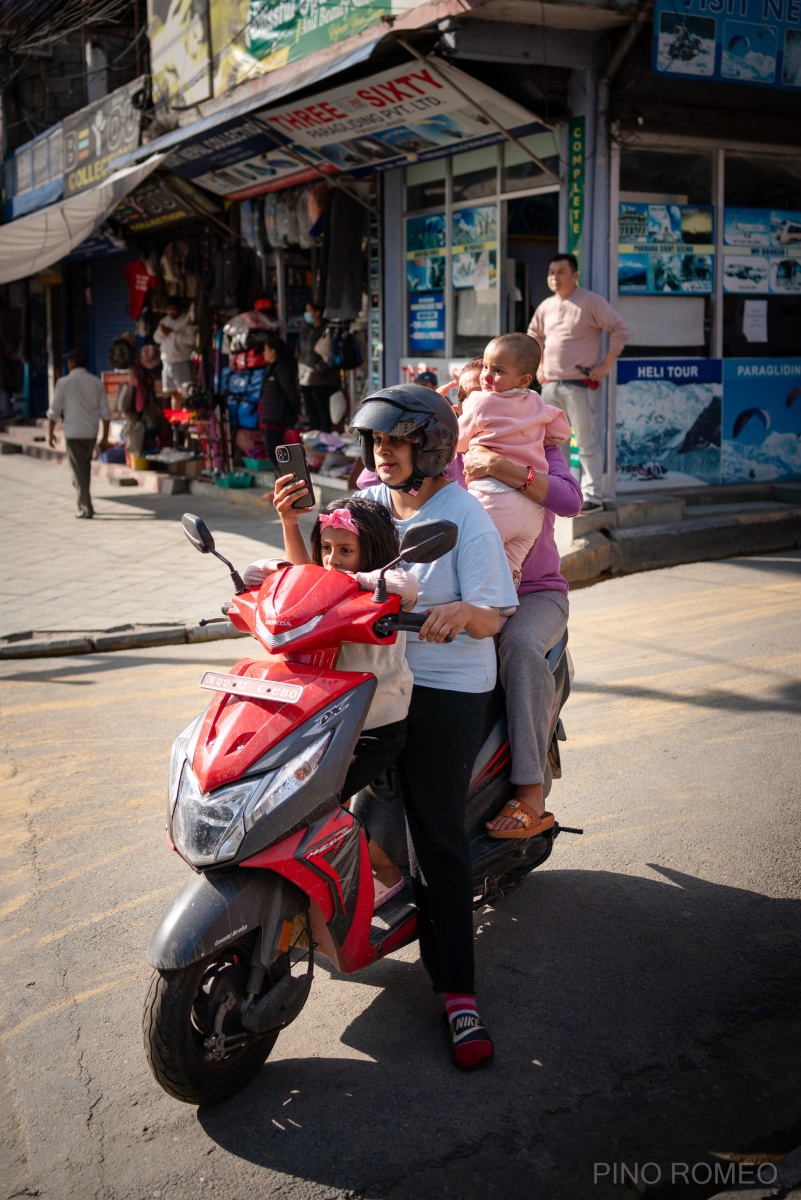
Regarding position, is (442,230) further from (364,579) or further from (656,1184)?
(656,1184)

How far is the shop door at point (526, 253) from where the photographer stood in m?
11.8

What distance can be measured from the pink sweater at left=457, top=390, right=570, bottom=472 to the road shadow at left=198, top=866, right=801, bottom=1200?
1.59 metres

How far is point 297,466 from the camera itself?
3.25 metres

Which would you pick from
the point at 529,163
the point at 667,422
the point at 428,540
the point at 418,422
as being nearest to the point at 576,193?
the point at 529,163

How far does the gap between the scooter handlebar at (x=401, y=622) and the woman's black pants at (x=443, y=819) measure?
402mm

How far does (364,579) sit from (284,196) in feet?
39.1

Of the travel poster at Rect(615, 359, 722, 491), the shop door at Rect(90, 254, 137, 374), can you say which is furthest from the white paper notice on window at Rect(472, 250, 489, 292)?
the shop door at Rect(90, 254, 137, 374)

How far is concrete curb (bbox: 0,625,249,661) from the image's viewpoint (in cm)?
752

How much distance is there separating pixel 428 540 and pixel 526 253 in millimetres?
10663

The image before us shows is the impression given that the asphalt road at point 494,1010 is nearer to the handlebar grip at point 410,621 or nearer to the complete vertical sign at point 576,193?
the handlebar grip at point 410,621

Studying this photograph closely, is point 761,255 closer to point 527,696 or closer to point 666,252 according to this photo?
point 666,252

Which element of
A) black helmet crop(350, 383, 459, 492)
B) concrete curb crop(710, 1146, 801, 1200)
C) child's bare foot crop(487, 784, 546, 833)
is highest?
black helmet crop(350, 383, 459, 492)

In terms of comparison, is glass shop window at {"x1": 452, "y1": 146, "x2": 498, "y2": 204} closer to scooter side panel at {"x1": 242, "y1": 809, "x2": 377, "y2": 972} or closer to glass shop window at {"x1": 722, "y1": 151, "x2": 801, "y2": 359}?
glass shop window at {"x1": 722, "y1": 151, "x2": 801, "y2": 359}

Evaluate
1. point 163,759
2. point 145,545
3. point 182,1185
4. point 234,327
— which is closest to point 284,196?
point 234,327
